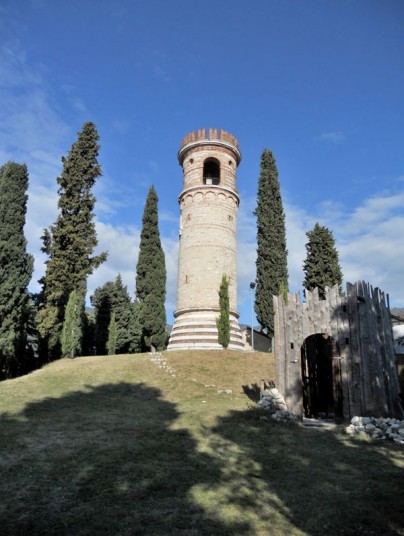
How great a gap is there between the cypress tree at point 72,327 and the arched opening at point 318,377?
16.3 metres

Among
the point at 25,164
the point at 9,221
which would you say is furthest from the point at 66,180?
the point at 9,221

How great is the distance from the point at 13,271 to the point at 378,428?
74.7 ft

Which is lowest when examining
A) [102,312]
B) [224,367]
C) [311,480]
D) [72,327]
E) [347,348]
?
[311,480]

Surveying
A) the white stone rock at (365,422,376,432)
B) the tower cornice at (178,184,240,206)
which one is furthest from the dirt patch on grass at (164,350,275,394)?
the tower cornice at (178,184,240,206)

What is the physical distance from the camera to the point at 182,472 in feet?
30.4

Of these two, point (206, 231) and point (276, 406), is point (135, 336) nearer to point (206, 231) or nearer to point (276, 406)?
point (206, 231)

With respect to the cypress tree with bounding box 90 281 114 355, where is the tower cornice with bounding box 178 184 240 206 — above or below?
above

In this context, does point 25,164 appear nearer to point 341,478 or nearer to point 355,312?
point 355,312

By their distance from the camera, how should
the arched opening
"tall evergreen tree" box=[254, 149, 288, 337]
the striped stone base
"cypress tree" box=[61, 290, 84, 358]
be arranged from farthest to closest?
"tall evergreen tree" box=[254, 149, 288, 337] < the striped stone base < "cypress tree" box=[61, 290, 84, 358] < the arched opening

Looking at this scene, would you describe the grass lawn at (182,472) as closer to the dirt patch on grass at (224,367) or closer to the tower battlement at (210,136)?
the dirt patch on grass at (224,367)

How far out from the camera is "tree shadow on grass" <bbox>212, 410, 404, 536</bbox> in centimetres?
698

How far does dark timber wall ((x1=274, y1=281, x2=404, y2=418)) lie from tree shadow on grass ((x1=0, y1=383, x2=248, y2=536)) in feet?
16.0

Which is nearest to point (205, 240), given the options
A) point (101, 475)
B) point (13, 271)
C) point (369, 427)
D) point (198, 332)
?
point (198, 332)

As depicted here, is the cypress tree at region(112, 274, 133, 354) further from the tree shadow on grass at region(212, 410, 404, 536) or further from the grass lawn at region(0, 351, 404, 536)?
the tree shadow on grass at region(212, 410, 404, 536)
